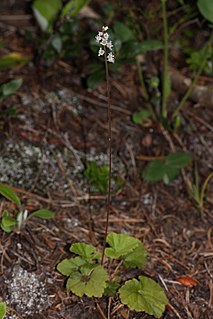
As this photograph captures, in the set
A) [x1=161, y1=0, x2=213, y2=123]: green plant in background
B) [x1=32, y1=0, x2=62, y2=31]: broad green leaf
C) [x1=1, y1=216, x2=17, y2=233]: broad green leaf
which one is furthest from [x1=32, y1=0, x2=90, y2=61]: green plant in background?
[x1=1, y1=216, x2=17, y2=233]: broad green leaf

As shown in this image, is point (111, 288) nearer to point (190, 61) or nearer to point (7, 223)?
point (7, 223)

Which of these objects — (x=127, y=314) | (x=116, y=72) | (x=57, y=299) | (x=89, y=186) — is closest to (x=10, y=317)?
(x=57, y=299)

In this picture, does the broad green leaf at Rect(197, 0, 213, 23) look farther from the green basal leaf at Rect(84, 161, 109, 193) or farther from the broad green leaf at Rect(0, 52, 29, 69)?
the broad green leaf at Rect(0, 52, 29, 69)

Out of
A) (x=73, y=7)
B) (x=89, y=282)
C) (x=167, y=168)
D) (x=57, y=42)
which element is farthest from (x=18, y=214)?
(x=73, y=7)

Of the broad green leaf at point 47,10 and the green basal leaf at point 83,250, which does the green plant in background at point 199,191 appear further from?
the broad green leaf at point 47,10

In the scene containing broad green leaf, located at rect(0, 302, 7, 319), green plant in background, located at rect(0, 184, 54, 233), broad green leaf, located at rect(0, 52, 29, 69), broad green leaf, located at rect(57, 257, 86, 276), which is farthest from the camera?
broad green leaf, located at rect(0, 52, 29, 69)

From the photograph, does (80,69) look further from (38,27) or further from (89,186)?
(89,186)

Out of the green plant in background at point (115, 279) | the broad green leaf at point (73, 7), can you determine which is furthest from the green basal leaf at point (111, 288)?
the broad green leaf at point (73, 7)

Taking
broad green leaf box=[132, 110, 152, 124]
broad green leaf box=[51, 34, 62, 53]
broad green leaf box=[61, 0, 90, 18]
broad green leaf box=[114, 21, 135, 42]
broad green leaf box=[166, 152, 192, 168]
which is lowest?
broad green leaf box=[166, 152, 192, 168]
